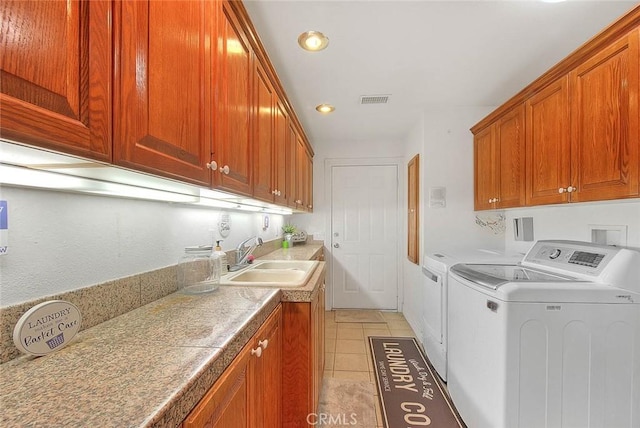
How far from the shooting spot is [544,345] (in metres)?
1.29

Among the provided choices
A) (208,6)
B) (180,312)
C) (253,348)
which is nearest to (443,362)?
(253,348)

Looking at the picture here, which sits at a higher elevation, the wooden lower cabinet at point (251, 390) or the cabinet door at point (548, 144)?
Result: the cabinet door at point (548, 144)

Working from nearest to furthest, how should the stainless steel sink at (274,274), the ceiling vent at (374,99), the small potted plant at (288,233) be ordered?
the stainless steel sink at (274,274), the ceiling vent at (374,99), the small potted plant at (288,233)

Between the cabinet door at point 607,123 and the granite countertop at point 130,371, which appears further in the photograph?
the cabinet door at point 607,123

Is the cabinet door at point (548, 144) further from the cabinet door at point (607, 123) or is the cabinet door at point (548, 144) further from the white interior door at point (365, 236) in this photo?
the white interior door at point (365, 236)

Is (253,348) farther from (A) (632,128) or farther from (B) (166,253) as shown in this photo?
(A) (632,128)

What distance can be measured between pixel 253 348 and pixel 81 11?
3.21 ft

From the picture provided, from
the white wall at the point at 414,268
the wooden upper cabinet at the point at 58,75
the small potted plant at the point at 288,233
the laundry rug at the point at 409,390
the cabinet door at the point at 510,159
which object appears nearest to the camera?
the wooden upper cabinet at the point at 58,75

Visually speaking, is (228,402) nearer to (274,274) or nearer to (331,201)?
(274,274)

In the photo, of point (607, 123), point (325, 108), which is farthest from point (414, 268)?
point (607, 123)

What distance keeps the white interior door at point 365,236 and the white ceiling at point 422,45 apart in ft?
4.29

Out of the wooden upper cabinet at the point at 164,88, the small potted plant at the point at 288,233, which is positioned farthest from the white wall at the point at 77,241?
the small potted plant at the point at 288,233

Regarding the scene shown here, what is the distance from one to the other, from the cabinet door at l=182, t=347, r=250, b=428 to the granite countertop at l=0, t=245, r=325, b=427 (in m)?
0.03

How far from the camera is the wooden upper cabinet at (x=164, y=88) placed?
629mm
